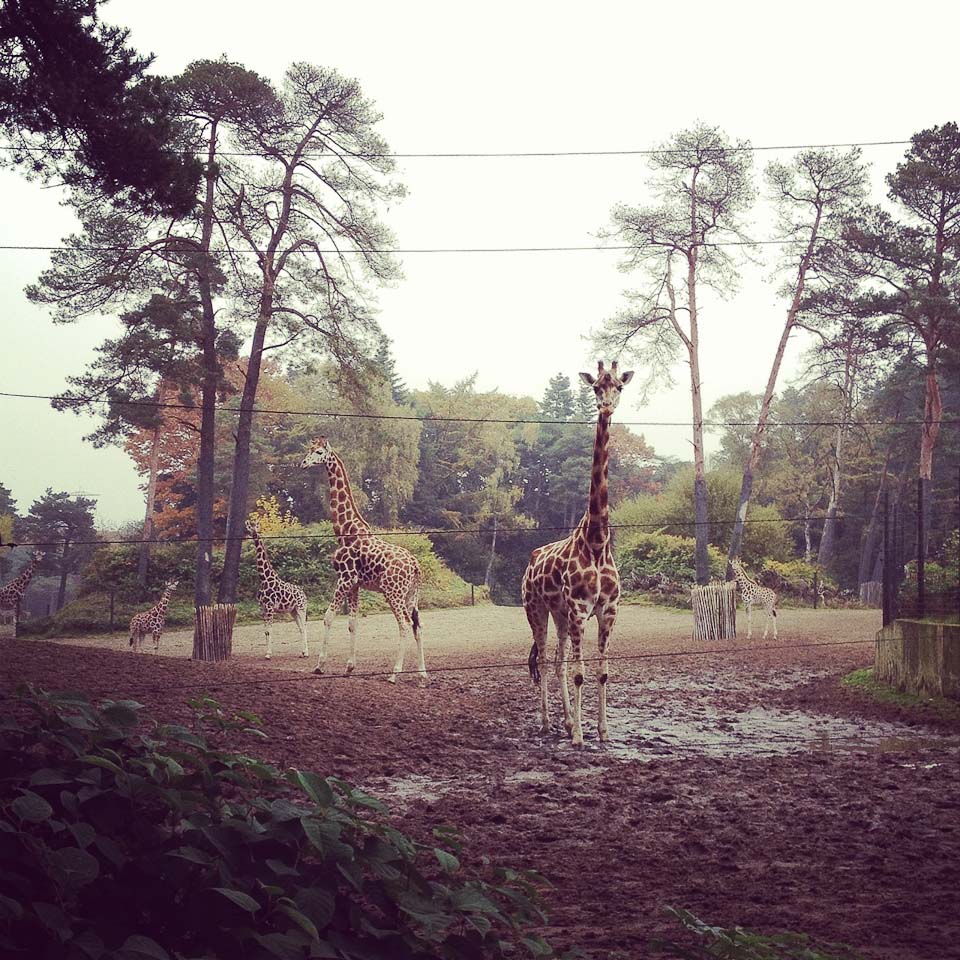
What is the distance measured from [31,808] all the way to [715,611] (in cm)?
971

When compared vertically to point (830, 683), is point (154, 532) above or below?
above

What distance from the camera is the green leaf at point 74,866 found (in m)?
2.00

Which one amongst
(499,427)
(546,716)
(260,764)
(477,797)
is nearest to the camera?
(260,764)

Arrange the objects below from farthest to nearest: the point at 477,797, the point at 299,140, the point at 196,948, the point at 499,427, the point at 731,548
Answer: the point at 731,548 → the point at 499,427 → the point at 299,140 → the point at 477,797 → the point at 196,948

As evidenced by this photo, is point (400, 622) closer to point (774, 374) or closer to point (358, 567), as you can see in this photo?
point (358, 567)

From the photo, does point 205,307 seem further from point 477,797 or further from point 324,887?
point 324,887

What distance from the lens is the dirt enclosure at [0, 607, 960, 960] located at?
12.6 ft

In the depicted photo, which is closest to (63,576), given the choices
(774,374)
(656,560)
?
(656,560)

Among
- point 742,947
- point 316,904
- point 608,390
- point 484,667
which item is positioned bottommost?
point 742,947

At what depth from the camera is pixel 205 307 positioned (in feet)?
29.3

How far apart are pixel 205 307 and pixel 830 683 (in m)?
6.78

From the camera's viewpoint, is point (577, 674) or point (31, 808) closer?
point (31, 808)

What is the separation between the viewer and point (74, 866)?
6.61 feet

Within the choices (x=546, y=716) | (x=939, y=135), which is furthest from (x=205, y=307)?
(x=939, y=135)
